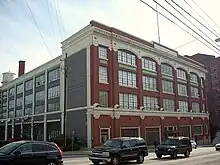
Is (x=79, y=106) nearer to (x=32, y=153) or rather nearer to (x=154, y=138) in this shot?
(x=154, y=138)

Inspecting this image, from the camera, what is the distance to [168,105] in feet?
188

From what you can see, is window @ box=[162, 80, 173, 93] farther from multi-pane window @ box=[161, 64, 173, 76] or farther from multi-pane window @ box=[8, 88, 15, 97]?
multi-pane window @ box=[8, 88, 15, 97]

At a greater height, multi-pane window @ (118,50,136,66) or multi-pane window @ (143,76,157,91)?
multi-pane window @ (118,50,136,66)

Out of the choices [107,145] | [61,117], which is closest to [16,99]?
[61,117]

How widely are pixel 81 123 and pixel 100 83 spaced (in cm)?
620

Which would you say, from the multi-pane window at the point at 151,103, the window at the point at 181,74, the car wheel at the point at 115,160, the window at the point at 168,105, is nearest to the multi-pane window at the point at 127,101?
the multi-pane window at the point at 151,103

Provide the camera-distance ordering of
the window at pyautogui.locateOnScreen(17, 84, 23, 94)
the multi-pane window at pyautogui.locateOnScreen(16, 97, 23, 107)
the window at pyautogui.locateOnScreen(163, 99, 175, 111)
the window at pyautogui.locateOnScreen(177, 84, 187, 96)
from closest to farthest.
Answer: the window at pyautogui.locateOnScreen(163, 99, 175, 111), the window at pyautogui.locateOnScreen(177, 84, 187, 96), the multi-pane window at pyautogui.locateOnScreen(16, 97, 23, 107), the window at pyautogui.locateOnScreen(17, 84, 23, 94)

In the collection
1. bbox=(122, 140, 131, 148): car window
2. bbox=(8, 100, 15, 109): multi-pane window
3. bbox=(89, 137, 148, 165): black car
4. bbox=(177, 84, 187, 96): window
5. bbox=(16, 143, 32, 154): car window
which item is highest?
bbox=(177, 84, 187, 96): window

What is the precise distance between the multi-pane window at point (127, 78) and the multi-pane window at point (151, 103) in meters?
3.97

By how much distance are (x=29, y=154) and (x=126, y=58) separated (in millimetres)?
36002

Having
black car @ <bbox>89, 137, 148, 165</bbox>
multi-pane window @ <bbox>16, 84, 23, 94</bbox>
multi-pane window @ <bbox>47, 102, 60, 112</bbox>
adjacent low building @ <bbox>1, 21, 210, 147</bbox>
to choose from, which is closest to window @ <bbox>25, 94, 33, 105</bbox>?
adjacent low building @ <bbox>1, 21, 210, 147</bbox>

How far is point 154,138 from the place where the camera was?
168 feet

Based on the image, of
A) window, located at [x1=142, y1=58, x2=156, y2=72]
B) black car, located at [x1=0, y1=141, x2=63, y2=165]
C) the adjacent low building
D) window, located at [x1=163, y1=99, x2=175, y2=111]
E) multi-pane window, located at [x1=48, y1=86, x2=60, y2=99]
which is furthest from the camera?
window, located at [x1=163, y1=99, x2=175, y2=111]

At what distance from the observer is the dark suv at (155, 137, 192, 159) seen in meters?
24.6
